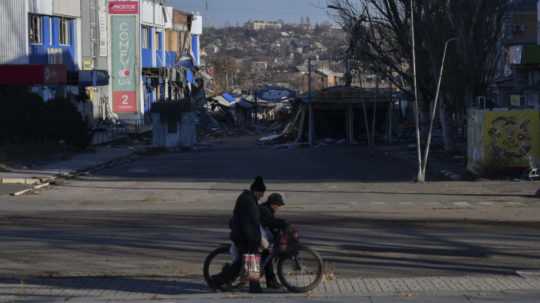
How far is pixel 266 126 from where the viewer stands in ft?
305

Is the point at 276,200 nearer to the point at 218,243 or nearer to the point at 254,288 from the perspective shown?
the point at 254,288

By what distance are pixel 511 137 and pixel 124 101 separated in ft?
162

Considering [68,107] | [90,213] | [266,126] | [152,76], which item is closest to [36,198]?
[90,213]

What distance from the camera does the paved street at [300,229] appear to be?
13.6m

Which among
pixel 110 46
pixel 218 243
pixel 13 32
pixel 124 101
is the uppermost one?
pixel 13 32

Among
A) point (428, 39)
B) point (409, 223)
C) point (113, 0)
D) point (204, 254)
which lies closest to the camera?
point (204, 254)

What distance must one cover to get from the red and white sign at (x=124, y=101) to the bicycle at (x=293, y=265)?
65.5 m

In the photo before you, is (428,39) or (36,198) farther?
(428,39)

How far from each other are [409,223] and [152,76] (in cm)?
6532

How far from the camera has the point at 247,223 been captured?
12172 millimetres

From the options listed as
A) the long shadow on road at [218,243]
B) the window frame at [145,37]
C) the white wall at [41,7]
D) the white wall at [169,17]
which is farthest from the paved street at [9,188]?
the white wall at [169,17]

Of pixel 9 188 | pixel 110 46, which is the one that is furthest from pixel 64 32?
pixel 9 188

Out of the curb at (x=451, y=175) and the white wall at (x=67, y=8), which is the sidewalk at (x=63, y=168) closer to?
the white wall at (x=67, y=8)

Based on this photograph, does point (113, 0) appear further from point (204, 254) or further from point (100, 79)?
point (204, 254)
